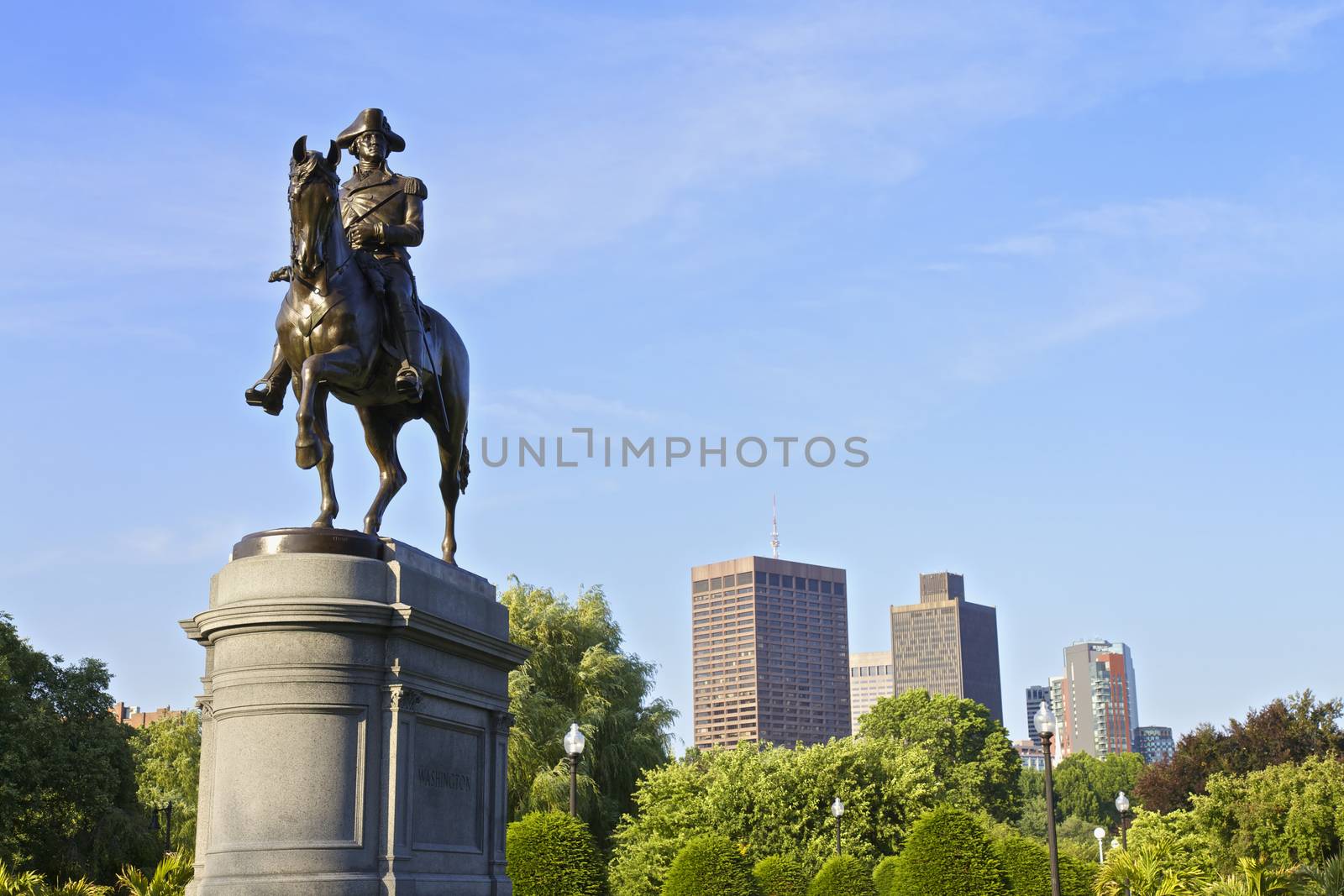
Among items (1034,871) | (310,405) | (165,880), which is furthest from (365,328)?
(1034,871)

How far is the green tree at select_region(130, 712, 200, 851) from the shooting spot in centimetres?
4959

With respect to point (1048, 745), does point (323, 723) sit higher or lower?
lower

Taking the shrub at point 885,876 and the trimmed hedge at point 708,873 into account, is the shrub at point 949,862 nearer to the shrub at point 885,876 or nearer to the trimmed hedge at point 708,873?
the trimmed hedge at point 708,873

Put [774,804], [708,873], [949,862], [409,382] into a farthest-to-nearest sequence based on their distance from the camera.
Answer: [774,804], [949,862], [708,873], [409,382]

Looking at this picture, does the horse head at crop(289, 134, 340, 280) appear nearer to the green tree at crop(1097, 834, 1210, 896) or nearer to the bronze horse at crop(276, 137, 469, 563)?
the bronze horse at crop(276, 137, 469, 563)

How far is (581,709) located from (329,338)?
34.7 meters

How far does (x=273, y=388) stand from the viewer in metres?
12.9

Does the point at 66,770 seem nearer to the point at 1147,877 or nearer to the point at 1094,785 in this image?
the point at 1147,877

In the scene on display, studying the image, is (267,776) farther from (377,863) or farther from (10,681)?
(10,681)

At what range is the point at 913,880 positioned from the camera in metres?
29.1

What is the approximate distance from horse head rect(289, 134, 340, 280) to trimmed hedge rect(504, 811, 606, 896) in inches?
434

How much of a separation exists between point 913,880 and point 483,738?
1814 centimetres

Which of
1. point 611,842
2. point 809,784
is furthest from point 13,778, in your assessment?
point 809,784

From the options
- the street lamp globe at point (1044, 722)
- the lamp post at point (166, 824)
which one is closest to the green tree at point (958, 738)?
the lamp post at point (166, 824)
